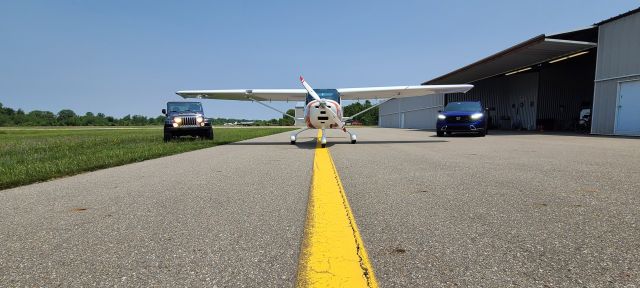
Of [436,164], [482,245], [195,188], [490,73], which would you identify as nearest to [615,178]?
[436,164]

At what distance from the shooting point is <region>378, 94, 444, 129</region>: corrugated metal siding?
34.2 m

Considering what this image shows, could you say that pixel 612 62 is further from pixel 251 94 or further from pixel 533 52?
pixel 251 94

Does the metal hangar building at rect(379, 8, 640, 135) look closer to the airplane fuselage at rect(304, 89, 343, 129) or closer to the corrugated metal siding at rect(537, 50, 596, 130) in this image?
the corrugated metal siding at rect(537, 50, 596, 130)

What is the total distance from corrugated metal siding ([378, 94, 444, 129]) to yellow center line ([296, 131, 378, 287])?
31.9m

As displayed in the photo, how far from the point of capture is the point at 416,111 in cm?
4022

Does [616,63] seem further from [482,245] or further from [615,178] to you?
[482,245]

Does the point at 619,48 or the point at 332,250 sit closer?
the point at 332,250

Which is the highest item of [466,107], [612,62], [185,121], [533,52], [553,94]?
[533,52]

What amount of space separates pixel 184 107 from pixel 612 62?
20.2 meters

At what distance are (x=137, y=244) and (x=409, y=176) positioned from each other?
330 cm

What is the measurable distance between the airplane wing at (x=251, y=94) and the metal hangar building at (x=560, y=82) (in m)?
12.4

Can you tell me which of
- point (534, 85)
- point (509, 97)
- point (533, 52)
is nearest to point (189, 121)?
point (533, 52)

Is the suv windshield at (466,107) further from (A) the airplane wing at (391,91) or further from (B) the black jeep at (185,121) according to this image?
(B) the black jeep at (185,121)

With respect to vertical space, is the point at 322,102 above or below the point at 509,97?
below
